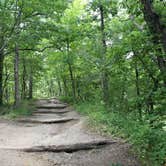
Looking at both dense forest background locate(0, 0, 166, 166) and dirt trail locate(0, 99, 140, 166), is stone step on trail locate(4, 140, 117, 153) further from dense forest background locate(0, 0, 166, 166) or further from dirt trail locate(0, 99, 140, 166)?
dense forest background locate(0, 0, 166, 166)

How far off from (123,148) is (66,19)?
1481 cm

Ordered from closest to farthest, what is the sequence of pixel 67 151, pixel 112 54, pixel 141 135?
pixel 141 135 → pixel 67 151 → pixel 112 54

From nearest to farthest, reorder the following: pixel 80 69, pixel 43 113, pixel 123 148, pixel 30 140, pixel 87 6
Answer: pixel 123 148
pixel 30 140
pixel 87 6
pixel 43 113
pixel 80 69

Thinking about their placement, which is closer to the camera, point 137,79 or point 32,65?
point 137,79

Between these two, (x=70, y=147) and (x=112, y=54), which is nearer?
(x=70, y=147)

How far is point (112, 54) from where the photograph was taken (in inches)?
406

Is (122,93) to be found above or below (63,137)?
above

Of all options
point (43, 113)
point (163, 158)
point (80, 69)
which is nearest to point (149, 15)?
point (163, 158)

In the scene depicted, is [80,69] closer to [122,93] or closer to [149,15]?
[122,93]

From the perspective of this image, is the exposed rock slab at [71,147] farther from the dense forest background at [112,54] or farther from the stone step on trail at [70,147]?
the dense forest background at [112,54]

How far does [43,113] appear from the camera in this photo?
19516 millimetres

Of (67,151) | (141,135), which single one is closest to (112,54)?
(141,135)

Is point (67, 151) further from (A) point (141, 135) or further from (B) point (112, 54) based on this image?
(B) point (112, 54)

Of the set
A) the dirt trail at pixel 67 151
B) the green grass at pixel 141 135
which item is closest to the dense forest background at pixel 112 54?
the green grass at pixel 141 135
